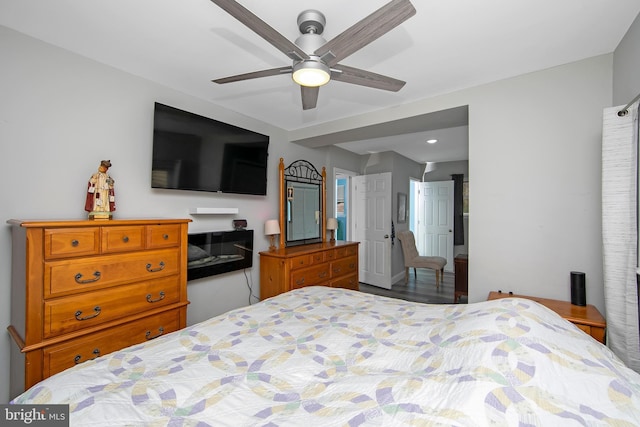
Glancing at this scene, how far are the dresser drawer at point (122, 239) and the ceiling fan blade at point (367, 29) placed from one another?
5.46 ft

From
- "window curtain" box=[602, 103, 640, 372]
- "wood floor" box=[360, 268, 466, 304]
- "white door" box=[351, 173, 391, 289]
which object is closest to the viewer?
"window curtain" box=[602, 103, 640, 372]

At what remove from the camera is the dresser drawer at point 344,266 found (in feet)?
12.0

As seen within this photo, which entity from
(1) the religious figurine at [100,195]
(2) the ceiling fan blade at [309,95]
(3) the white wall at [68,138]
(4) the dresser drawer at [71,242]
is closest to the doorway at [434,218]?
(2) the ceiling fan blade at [309,95]

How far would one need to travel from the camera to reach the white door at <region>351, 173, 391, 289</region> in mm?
4762

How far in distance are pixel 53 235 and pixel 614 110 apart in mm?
3333

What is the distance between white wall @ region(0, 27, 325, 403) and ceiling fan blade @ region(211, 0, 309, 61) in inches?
65.2

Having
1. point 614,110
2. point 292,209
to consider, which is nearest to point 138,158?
point 292,209

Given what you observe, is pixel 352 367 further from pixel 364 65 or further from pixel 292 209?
pixel 292 209

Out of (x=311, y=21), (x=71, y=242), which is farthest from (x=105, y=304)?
(x=311, y=21)

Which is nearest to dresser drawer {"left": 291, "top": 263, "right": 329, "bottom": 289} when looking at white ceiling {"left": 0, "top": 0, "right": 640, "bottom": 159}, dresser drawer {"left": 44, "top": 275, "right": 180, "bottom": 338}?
dresser drawer {"left": 44, "top": 275, "right": 180, "bottom": 338}

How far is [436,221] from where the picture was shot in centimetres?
612

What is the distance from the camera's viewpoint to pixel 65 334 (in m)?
1.56

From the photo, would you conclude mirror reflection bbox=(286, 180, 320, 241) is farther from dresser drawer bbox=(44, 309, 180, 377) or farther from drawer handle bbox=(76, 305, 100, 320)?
drawer handle bbox=(76, 305, 100, 320)

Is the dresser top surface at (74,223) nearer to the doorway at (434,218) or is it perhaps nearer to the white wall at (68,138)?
the white wall at (68,138)
